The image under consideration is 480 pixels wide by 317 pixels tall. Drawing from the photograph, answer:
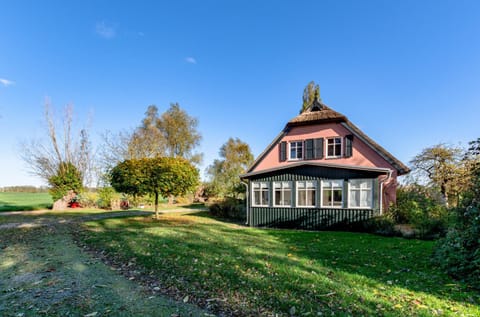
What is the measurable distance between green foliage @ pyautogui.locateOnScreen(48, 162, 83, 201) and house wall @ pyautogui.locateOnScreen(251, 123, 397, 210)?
679 inches

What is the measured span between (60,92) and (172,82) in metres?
11.8

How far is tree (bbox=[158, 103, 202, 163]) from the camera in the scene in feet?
109

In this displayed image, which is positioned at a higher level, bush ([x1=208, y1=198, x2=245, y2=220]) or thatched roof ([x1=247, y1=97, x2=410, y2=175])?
thatched roof ([x1=247, y1=97, x2=410, y2=175])

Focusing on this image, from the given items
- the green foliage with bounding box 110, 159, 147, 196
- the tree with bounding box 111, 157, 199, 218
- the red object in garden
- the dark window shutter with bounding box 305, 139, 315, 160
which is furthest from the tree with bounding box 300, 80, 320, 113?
the red object in garden

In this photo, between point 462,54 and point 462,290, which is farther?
point 462,54

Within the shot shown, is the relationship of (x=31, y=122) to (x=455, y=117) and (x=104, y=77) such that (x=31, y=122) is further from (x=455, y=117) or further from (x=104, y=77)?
(x=455, y=117)

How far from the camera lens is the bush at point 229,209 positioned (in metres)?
17.4

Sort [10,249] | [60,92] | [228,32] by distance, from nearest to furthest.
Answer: [10,249]
[228,32]
[60,92]

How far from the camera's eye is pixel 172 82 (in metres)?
20.0

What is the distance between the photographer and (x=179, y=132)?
33656 millimetres

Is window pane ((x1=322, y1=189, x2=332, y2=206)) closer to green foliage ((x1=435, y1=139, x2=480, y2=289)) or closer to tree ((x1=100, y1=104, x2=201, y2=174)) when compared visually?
green foliage ((x1=435, y1=139, x2=480, y2=289))

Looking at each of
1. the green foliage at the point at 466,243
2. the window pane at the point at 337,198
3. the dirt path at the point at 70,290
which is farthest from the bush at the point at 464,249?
the window pane at the point at 337,198

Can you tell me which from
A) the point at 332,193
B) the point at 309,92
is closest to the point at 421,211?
the point at 332,193

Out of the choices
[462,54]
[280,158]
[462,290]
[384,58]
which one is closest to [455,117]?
[462,54]
